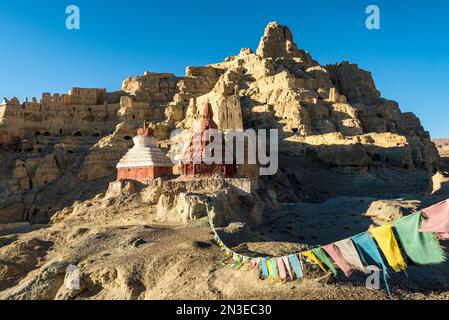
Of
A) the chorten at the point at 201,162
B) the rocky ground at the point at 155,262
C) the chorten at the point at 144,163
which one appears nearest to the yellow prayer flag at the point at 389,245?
the rocky ground at the point at 155,262

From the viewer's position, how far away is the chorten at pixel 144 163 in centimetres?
2377

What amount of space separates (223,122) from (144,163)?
20473 mm

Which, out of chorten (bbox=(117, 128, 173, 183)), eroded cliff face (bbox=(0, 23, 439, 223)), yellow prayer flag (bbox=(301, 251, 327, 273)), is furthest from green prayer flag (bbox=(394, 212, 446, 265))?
eroded cliff face (bbox=(0, 23, 439, 223))

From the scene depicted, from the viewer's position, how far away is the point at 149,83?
64.0 meters

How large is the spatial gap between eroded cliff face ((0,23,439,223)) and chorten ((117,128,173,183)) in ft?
41.0

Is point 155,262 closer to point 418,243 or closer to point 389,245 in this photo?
point 389,245

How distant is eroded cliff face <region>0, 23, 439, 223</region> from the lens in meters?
40.1

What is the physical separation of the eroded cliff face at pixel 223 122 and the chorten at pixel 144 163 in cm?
1251

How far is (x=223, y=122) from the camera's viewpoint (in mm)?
43562

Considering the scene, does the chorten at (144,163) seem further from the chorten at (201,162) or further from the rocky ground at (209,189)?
the chorten at (201,162)

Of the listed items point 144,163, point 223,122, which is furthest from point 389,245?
point 223,122
